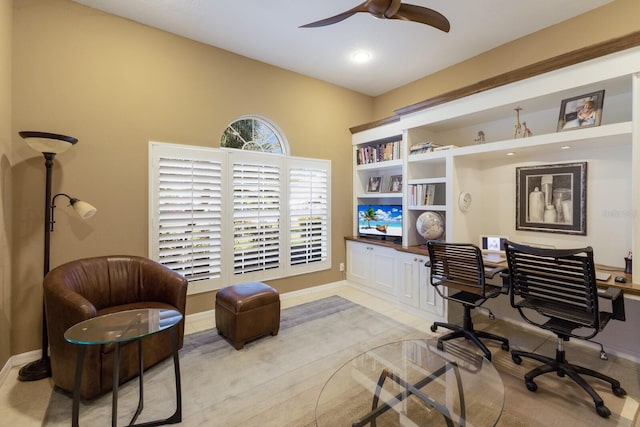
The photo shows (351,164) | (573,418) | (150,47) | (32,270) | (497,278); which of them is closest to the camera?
(573,418)

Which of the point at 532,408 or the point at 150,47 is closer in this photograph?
Answer: the point at 532,408

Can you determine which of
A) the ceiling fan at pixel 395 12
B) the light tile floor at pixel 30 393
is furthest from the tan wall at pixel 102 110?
the ceiling fan at pixel 395 12

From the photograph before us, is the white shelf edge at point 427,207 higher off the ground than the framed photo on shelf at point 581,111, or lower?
lower

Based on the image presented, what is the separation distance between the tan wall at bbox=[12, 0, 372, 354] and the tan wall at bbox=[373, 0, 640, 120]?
7.57ft

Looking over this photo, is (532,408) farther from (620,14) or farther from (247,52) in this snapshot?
(247,52)

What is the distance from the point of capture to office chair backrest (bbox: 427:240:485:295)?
8.38 feet

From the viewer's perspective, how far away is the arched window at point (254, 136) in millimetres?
3715

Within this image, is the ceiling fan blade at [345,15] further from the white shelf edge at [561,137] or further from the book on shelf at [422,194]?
the book on shelf at [422,194]

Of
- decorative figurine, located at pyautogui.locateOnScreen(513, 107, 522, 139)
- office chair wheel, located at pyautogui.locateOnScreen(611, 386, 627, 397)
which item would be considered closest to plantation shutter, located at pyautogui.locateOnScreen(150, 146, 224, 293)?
decorative figurine, located at pyautogui.locateOnScreen(513, 107, 522, 139)

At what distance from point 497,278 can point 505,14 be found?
2.66 metres

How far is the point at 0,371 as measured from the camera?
220 centimetres

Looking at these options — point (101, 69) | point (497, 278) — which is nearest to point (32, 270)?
point (101, 69)

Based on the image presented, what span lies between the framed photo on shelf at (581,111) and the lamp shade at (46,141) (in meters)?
→ 4.15

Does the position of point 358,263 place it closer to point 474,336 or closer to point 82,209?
point 474,336
